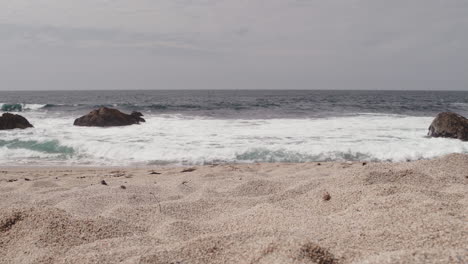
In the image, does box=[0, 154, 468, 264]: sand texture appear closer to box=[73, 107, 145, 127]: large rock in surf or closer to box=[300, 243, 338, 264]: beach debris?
box=[300, 243, 338, 264]: beach debris

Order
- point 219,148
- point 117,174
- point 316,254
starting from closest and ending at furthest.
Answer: point 316,254 < point 117,174 < point 219,148

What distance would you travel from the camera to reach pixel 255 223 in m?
2.52

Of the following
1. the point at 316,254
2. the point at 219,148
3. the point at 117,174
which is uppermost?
the point at 316,254

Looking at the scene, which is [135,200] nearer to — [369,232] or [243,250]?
[243,250]

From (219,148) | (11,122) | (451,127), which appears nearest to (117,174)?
(219,148)

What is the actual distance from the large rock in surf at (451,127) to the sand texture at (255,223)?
6694 millimetres

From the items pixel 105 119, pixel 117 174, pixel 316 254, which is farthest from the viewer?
pixel 105 119

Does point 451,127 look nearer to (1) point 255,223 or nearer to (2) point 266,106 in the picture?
(1) point 255,223

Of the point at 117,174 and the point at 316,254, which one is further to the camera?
the point at 117,174

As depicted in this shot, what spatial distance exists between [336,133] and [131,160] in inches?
245

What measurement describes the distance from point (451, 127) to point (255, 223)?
31.1 ft

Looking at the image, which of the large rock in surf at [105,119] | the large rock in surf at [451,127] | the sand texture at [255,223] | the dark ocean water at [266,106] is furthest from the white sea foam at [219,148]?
the dark ocean water at [266,106]

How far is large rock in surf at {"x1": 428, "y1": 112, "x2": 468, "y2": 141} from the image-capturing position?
9758 mm

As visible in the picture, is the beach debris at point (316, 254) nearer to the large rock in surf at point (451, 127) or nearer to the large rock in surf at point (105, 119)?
the large rock in surf at point (451, 127)
